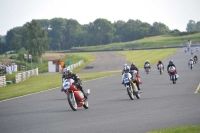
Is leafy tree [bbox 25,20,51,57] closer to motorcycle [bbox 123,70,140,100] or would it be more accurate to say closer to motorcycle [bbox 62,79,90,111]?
motorcycle [bbox 123,70,140,100]

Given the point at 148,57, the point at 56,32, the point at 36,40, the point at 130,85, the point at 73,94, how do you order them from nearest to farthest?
the point at 73,94
the point at 130,85
the point at 148,57
the point at 36,40
the point at 56,32

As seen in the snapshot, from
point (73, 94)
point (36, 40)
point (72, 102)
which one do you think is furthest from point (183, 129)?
point (36, 40)

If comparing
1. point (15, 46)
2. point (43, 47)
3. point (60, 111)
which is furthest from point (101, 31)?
point (60, 111)

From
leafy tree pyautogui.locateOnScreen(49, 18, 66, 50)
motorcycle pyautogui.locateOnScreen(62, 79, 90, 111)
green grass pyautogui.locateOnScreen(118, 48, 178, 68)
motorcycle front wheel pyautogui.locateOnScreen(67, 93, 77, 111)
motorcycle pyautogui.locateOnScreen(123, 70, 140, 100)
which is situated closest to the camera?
motorcycle pyautogui.locateOnScreen(62, 79, 90, 111)

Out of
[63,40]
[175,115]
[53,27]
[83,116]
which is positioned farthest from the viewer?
[53,27]

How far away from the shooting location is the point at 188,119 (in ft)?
38.9

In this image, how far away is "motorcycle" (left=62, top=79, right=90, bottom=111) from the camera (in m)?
15.3

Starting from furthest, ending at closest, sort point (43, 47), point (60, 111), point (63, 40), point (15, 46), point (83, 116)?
point (63, 40), point (15, 46), point (43, 47), point (60, 111), point (83, 116)

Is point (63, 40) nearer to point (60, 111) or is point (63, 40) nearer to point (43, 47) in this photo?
point (43, 47)

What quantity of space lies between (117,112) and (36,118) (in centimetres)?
247

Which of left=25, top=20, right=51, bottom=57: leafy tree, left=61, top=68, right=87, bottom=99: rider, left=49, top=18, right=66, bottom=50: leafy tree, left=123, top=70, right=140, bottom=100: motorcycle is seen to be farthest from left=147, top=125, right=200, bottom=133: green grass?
left=49, top=18, right=66, bottom=50: leafy tree

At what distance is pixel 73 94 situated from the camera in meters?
15.5

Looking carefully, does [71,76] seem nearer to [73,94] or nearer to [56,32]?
[73,94]

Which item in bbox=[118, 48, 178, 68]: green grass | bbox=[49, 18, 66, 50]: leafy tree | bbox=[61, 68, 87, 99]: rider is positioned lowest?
bbox=[118, 48, 178, 68]: green grass
